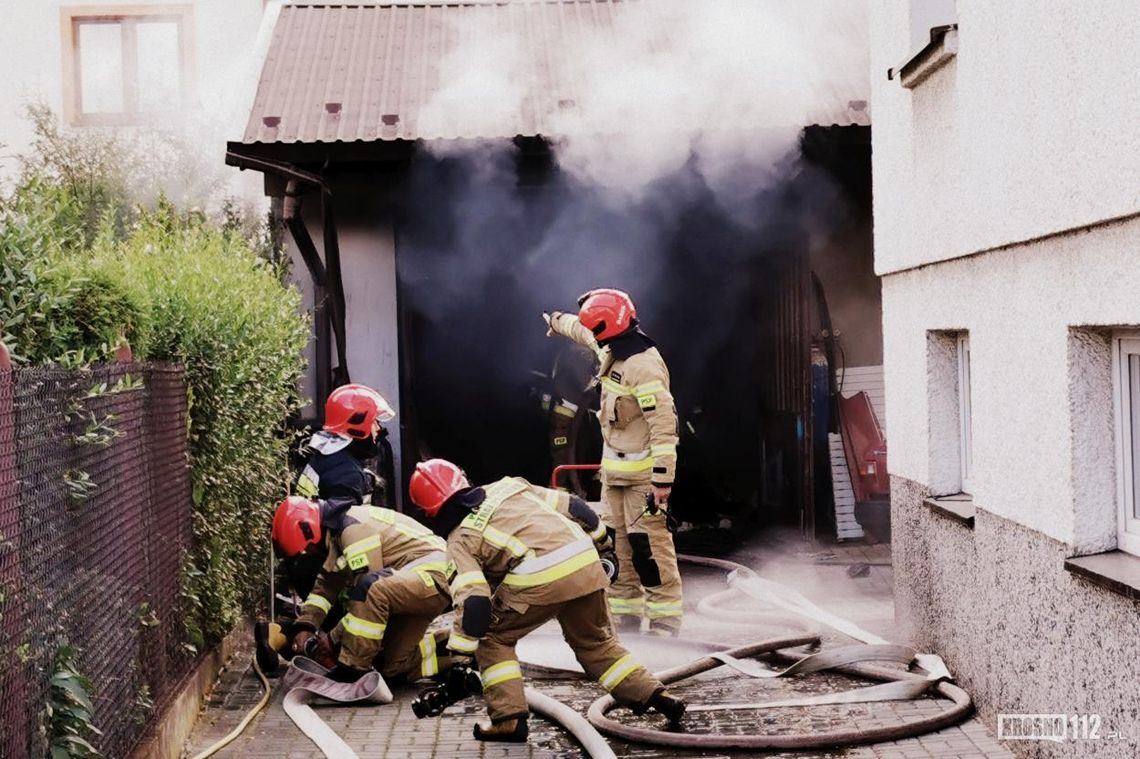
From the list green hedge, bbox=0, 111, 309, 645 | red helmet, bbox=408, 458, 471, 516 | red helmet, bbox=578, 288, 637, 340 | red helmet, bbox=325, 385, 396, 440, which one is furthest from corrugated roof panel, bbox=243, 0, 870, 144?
red helmet, bbox=408, 458, 471, 516

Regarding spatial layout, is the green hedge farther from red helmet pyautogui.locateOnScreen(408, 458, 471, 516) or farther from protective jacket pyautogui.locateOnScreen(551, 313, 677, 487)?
protective jacket pyautogui.locateOnScreen(551, 313, 677, 487)

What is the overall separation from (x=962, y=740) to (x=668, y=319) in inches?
332

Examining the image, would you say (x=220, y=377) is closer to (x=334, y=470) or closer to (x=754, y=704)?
(x=334, y=470)

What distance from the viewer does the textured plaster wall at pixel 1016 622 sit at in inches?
192

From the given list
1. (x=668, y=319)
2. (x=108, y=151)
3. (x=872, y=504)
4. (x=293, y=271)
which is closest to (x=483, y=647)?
(x=872, y=504)

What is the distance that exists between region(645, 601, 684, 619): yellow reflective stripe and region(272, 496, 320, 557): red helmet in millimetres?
2315

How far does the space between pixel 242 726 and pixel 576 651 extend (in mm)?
1646

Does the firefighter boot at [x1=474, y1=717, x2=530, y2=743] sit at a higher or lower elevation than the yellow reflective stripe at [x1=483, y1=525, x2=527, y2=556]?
lower

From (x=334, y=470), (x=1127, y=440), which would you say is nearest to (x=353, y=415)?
(x=334, y=470)

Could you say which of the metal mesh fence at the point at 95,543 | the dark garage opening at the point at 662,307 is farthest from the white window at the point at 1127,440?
the dark garage opening at the point at 662,307

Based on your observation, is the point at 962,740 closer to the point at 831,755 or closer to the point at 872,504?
the point at 831,755

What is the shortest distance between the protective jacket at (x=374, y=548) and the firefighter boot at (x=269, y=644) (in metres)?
0.21

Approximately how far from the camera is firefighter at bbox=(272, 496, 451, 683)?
725 centimetres

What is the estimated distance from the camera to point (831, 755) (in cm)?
612
